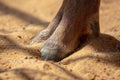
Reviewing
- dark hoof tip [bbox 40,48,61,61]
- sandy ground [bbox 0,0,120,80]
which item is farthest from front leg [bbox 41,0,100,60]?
sandy ground [bbox 0,0,120,80]

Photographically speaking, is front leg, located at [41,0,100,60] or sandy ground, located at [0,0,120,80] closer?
sandy ground, located at [0,0,120,80]

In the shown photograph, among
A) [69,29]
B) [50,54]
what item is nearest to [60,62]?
[50,54]

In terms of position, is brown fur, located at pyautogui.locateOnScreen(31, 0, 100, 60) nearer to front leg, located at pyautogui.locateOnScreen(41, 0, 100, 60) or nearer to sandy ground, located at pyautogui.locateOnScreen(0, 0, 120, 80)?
front leg, located at pyautogui.locateOnScreen(41, 0, 100, 60)

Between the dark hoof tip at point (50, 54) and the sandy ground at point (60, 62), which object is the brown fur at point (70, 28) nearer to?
the dark hoof tip at point (50, 54)

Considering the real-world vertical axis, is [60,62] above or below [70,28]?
below

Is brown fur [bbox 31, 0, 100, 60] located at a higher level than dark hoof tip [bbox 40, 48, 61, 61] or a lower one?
higher

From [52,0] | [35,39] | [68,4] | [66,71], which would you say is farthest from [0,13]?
[66,71]

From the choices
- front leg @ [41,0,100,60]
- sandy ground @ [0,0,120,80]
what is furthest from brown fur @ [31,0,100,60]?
sandy ground @ [0,0,120,80]

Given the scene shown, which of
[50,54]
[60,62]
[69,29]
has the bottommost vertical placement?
[60,62]

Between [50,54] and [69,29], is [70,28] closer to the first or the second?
[69,29]

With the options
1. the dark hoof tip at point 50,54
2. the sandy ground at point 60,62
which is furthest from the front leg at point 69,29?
the sandy ground at point 60,62

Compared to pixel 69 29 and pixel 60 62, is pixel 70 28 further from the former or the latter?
pixel 60 62

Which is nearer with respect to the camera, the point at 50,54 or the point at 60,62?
the point at 60,62

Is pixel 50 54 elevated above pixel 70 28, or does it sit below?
below
